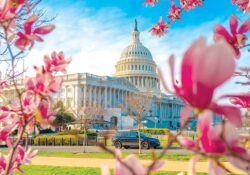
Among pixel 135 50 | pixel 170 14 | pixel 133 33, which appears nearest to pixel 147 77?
pixel 135 50

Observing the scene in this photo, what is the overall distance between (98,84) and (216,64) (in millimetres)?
70687

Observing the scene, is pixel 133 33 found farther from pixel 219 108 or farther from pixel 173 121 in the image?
pixel 219 108

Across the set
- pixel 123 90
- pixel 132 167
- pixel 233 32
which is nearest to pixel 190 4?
pixel 233 32

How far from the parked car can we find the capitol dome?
6140cm

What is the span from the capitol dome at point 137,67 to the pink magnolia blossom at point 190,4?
7956 centimetres

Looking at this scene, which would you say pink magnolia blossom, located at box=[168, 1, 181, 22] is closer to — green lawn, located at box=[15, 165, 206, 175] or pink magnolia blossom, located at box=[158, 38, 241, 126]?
pink magnolia blossom, located at box=[158, 38, 241, 126]

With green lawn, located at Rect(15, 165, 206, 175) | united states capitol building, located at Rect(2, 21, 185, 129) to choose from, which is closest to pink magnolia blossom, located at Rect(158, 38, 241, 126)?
green lawn, located at Rect(15, 165, 206, 175)

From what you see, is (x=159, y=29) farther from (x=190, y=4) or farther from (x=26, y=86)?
(x=26, y=86)

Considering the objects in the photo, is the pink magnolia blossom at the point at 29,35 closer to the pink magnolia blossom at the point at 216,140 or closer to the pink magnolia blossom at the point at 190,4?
the pink magnolia blossom at the point at 216,140

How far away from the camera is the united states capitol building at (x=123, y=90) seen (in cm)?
6800

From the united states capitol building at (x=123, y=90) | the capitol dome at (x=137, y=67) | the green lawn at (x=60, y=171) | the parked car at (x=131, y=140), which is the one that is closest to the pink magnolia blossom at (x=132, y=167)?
the green lawn at (x=60, y=171)

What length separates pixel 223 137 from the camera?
0.64m

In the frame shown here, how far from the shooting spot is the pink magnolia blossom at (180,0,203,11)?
3.97m

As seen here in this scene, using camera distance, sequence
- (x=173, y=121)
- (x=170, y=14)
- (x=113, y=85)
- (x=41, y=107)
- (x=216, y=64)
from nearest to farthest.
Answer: (x=216, y=64)
(x=41, y=107)
(x=170, y=14)
(x=113, y=85)
(x=173, y=121)
